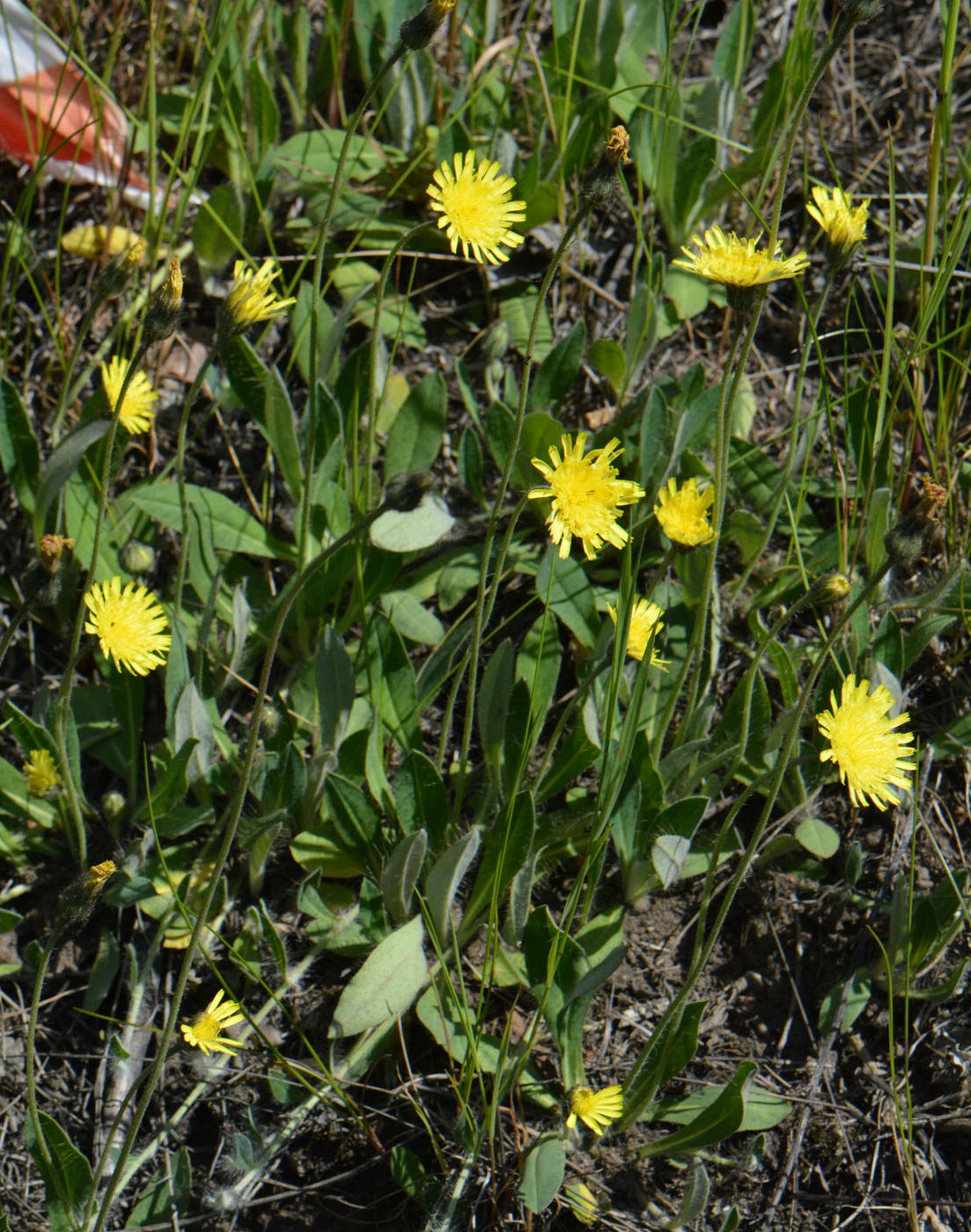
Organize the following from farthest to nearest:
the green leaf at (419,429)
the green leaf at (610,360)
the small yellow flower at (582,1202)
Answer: the green leaf at (610,360) < the green leaf at (419,429) < the small yellow flower at (582,1202)

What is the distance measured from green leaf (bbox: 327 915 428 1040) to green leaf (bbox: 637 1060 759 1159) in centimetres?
54

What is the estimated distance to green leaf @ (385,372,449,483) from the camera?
2664 mm

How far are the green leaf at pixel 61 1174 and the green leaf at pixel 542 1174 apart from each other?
2.42ft

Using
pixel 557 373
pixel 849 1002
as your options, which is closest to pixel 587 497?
pixel 557 373

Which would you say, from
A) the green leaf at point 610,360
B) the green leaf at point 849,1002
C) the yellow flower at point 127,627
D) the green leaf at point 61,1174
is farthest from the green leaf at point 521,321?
the green leaf at point 61,1174

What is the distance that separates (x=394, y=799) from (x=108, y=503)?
0.99 meters

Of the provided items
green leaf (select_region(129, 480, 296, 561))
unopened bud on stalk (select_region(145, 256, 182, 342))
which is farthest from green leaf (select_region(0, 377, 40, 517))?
unopened bud on stalk (select_region(145, 256, 182, 342))

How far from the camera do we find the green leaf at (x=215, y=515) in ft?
8.21

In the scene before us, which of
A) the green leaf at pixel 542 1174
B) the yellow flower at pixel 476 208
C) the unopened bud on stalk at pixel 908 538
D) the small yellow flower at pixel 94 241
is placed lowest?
the green leaf at pixel 542 1174

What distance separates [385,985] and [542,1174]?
→ 42 cm

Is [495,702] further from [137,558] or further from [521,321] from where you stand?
[521,321]

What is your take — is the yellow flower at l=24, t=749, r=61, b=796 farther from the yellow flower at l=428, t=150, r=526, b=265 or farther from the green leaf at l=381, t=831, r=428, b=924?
the yellow flower at l=428, t=150, r=526, b=265

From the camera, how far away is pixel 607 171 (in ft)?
5.53

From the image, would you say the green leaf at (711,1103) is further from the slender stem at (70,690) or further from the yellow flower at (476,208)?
the yellow flower at (476,208)
